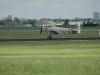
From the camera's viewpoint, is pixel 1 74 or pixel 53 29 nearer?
pixel 1 74

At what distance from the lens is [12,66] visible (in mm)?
14336

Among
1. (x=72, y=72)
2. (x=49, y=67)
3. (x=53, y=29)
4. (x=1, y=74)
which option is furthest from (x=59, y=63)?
(x=53, y=29)

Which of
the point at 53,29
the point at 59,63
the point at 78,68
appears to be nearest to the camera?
the point at 78,68

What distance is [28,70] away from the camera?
13.6 metres

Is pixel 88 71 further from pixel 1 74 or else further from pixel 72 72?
pixel 1 74

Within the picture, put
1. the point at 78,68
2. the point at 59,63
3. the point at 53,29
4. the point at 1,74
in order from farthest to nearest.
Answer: the point at 53,29 < the point at 59,63 < the point at 78,68 < the point at 1,74

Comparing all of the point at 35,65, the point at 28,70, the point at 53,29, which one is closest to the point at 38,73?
the point at 28,70

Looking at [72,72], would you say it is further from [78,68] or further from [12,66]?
[12,66]

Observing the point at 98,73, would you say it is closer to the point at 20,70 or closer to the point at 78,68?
the point at 78,68

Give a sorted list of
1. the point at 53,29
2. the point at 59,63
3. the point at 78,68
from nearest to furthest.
Result: the point at 78,68
the point at 59,63
the point at 53,29

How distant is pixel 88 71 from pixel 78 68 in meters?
0.67

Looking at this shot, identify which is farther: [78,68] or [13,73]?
[78,68]

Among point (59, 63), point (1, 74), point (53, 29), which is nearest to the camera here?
point (1, 74)

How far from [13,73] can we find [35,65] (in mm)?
1885
